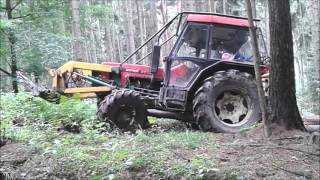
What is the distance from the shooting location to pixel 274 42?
24.7 feet

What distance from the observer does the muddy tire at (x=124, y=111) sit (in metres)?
9.04

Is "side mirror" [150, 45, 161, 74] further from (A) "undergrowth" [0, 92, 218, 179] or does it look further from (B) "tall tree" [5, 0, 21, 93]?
(B) "tall tree" [5, 0, 21, 93]

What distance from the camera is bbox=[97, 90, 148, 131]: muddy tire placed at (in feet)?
29.7

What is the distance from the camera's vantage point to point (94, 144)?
22.9 feet

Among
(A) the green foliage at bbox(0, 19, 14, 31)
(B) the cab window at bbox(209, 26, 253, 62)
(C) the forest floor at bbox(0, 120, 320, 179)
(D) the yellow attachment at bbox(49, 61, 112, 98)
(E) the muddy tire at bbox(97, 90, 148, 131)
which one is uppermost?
(A) the green foliage at bbox(0, 19, 14, 31)

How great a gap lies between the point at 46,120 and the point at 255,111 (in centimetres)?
427

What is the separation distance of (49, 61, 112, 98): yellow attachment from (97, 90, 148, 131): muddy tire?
81cm

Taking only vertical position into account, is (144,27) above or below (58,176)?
above

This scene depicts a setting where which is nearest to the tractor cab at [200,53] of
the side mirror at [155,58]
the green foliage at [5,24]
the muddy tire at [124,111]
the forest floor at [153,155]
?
the side mirror at [155,58]

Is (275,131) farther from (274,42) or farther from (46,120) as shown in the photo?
(46,120)

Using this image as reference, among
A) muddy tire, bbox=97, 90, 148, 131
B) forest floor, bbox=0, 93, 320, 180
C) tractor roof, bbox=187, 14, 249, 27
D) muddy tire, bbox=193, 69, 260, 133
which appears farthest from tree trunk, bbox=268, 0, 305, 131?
muddy tire, bbox=97, 90, 148, 131

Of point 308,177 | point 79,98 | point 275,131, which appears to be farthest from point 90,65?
point 308,177

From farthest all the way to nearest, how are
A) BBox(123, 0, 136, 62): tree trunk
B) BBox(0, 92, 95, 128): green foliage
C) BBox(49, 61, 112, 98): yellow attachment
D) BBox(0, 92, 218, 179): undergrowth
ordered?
BBox(123, 0, 136, 62): tree trunk
BBox(49, 61, 112, 98): yellow attachment
BBox(0, 92, 95, 128): green foliage
BBox(0, 92, 218, 179): undergrowth

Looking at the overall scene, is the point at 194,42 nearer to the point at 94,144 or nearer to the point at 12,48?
the point at 94,144
